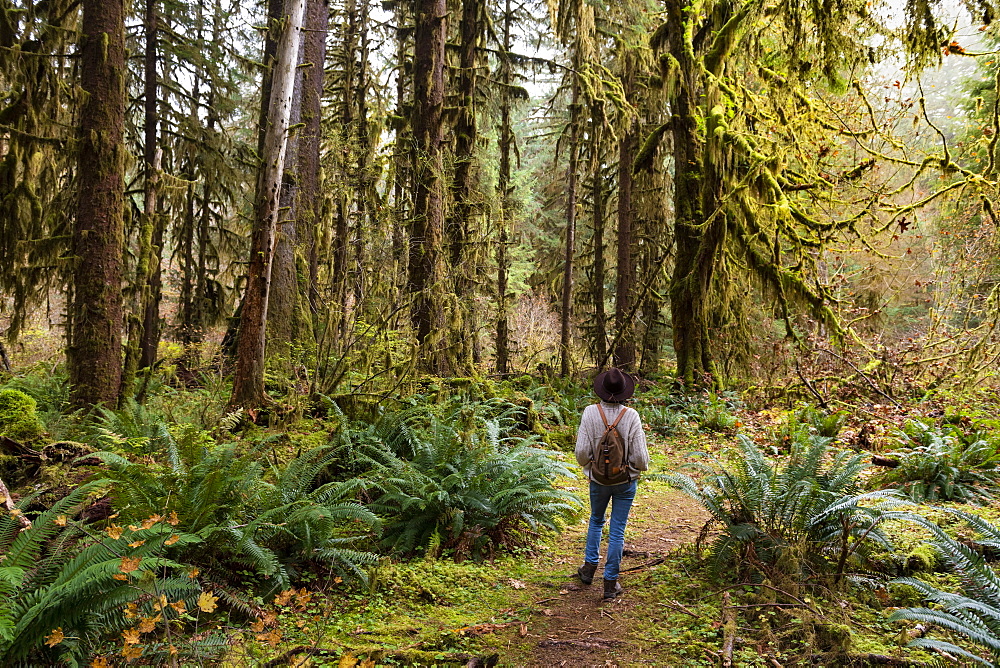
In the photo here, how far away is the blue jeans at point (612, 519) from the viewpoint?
13.7 ft

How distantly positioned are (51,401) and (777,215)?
11679 millimetres

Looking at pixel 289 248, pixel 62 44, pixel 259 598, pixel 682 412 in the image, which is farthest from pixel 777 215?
pixel 62 44

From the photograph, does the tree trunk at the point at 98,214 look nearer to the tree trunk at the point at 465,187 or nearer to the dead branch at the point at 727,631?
the tree trunk at the point at 465,187

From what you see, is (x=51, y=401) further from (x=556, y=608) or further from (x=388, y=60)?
(x=388, y=60)

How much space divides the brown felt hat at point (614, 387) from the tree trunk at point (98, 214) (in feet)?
20.1

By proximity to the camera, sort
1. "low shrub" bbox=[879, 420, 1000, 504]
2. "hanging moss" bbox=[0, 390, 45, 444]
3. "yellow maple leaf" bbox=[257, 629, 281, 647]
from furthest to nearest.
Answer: "hanging moss" bbox=[0, 390, 45, 444] < "low shrub" bbox=[879, 420, 1000, 504] < "yellow maple leaf" bbox=[257, 629, 281, 647]

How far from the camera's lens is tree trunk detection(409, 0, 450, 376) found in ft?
30.5

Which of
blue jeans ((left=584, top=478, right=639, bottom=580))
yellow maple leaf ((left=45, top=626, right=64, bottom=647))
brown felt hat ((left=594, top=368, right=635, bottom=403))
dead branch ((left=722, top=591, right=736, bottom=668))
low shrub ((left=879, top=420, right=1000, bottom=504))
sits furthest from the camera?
low shrub ((left=879, top=420, right=1000, bottom=504))

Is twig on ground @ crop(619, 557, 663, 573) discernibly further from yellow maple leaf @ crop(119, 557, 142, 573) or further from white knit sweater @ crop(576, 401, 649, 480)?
yellow maple leaf @ crop(119, 557, 142, 573)

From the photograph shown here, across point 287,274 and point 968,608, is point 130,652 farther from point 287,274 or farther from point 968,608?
point 287,274

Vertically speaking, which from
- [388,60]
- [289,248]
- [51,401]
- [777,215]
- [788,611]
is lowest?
[788,611]

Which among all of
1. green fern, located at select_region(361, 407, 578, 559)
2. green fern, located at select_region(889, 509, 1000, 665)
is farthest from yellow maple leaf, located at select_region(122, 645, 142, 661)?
green fern, located at select_region(889, 509, 1000, 665)

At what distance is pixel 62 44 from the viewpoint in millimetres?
7809

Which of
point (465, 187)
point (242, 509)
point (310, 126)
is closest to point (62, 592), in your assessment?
point (242, 509)
